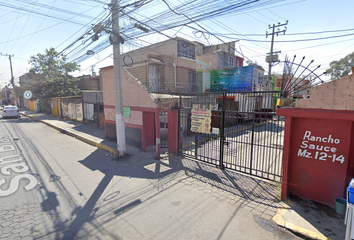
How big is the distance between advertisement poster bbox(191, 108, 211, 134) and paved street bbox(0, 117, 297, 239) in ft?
4.96

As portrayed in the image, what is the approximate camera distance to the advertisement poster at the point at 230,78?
2235 cm

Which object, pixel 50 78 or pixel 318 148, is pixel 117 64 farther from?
pixel 50 78

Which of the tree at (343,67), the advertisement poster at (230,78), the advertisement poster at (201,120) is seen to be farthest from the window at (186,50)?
the tree at (343,67)

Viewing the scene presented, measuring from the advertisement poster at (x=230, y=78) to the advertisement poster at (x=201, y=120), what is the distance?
50.8 ft

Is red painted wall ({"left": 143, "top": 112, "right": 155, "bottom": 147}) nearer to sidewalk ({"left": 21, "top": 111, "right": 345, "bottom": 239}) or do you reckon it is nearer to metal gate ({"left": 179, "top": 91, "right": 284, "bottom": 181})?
metal gate ({"left": 179, "top": 91, "right": 284, "bottom": 181})

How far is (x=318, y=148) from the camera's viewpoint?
14.8ft

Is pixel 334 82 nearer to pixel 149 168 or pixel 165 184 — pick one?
pixel 165 184

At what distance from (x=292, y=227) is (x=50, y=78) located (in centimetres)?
2778

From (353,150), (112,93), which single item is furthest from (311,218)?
(112,93)

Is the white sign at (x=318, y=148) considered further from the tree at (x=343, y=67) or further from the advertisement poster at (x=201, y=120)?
the tree at (x=343, y=67)

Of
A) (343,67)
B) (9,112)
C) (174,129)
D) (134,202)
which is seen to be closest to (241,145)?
(174,129)

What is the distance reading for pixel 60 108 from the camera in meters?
22.2

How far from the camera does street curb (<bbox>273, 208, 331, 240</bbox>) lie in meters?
3.60

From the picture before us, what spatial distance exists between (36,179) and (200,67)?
1740 cm
